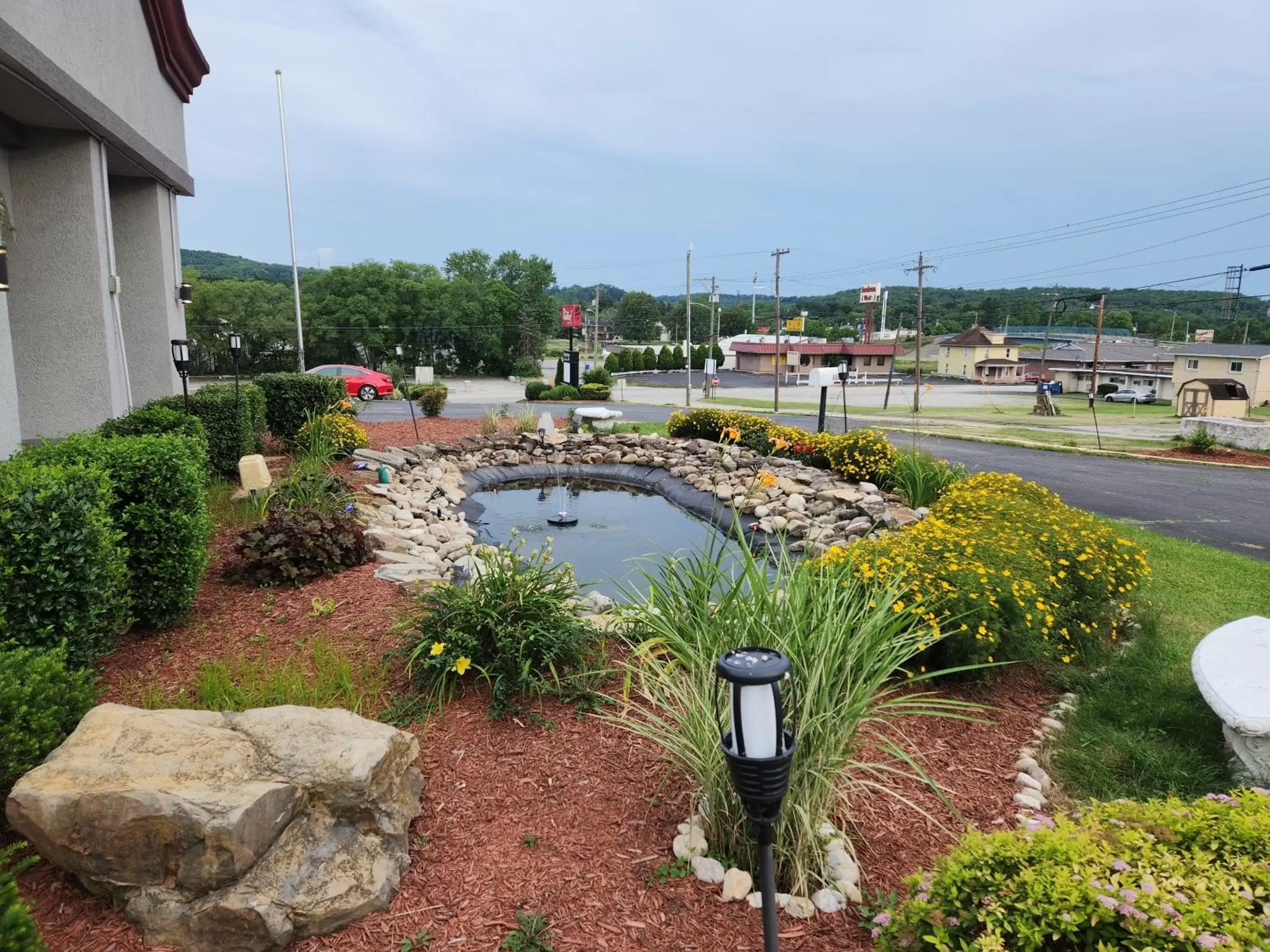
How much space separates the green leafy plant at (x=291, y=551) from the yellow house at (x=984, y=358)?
226 ft

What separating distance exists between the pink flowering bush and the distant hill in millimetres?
52768

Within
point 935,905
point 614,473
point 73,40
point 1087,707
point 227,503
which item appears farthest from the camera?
point 614,473

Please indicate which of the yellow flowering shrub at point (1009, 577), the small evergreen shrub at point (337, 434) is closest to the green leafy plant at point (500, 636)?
the yellow flowering shrub at point (1009, 577)

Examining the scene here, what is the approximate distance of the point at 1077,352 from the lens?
6469 centimetres

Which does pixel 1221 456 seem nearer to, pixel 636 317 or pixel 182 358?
pixel 182 358

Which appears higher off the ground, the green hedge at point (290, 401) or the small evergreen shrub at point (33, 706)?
the green hedge at point (290, 401)

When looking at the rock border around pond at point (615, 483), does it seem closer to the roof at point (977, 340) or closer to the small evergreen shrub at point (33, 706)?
the small evergreen shrub at point (33, 706)

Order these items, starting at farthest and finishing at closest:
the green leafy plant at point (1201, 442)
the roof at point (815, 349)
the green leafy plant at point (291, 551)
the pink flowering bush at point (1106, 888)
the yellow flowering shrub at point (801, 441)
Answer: the roof at point (815, 349) → the green leafy plant at point (1201, 442) → the yellow flowering shrub at point (801, 441) → the green leafy plant at point (291, 551) → the pink flowering bush at point (1106, 888)

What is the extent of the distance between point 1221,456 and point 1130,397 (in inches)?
1422

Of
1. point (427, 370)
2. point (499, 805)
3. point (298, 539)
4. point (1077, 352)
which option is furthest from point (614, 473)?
point (1077, 352)

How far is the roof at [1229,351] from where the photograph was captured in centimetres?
3772

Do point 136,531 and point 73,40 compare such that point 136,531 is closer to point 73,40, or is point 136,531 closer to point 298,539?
point 298,539

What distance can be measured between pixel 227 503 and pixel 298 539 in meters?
2.30

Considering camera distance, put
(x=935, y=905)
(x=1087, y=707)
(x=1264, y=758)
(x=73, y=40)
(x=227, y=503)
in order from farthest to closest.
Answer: (x=227, y=503)
(x=73, y=40)
(x=1087, y=707)
(x=1264, y=758)
(x=935, y=905)
